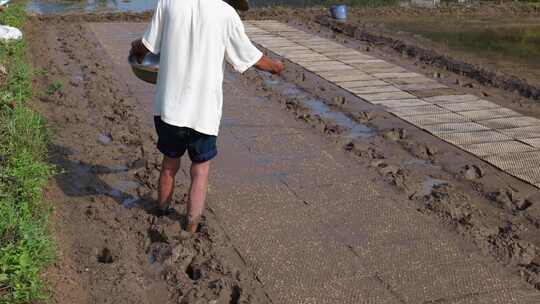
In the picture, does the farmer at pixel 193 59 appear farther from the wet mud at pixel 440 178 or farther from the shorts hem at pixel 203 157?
the wet mud at pixel 440 178

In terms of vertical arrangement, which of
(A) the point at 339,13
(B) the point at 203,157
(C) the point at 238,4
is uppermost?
(C) the point at 238,4

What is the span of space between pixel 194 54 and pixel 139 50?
44 centimetres

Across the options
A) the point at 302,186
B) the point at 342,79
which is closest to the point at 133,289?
the point at 302,186

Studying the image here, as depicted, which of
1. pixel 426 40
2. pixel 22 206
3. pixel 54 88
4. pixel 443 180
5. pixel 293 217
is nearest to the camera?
pixel 22 206

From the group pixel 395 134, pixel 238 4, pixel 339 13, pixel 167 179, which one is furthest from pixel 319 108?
pixel 339 13

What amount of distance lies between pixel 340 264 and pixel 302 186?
1.22 metres

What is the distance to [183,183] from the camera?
15.7ft

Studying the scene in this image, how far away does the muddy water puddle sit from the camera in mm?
6369

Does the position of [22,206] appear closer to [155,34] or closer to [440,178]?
[155,34]

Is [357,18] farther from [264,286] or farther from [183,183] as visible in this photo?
[264,286]

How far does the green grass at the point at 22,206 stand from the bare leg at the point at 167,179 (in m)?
0.72

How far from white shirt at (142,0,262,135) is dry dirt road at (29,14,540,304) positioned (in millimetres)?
Answer: 849

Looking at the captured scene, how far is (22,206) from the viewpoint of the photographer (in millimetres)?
3404

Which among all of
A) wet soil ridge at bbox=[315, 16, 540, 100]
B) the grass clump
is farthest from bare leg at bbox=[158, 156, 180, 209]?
wet soil ridge at bbox=[315, 16, 540, 100]
